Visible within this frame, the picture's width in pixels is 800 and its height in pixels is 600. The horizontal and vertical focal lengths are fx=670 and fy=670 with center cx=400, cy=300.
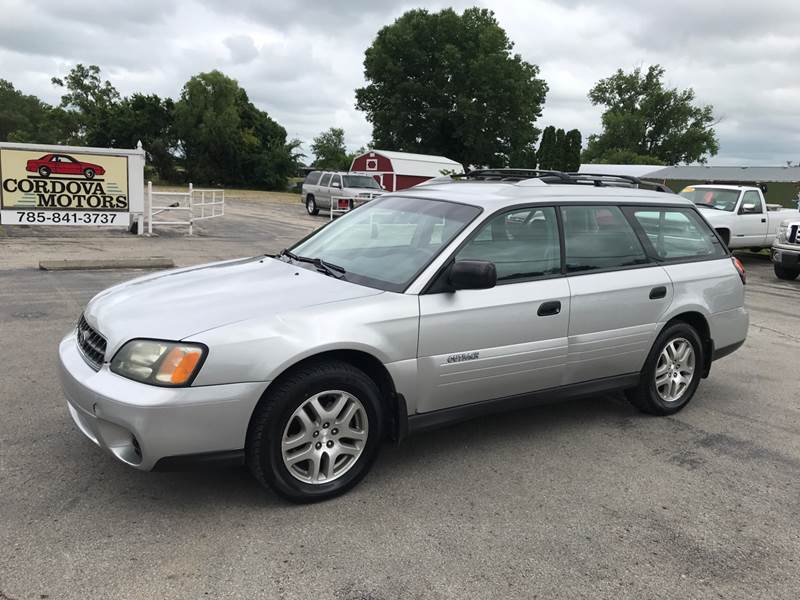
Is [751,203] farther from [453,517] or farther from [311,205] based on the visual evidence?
[311,205]

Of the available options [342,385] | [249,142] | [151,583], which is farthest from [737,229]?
[249,142]

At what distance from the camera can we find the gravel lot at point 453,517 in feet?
9.18

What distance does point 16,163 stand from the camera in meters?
14.0

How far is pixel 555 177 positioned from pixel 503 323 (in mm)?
1586

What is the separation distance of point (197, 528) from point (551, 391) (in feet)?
7.49

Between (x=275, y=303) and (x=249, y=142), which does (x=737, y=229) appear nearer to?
(x=275, y=303)

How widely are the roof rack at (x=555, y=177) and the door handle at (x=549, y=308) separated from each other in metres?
1.17

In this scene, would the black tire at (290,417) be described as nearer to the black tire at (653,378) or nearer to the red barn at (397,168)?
the black tire at (653,378)

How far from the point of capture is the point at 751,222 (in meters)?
15.8

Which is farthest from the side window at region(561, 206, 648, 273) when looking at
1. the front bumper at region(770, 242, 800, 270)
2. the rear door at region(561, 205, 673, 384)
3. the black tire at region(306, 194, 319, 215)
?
the black tire at region(306, 194, 319, 215)

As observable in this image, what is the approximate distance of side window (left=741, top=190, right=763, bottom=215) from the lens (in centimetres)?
1584

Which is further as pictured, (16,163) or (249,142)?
(249,142)

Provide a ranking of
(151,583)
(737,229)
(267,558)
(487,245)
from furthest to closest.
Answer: (737,229)
(487,245)
(267,558)
(151,583)

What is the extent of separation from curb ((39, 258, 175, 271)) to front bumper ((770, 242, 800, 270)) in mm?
11469
